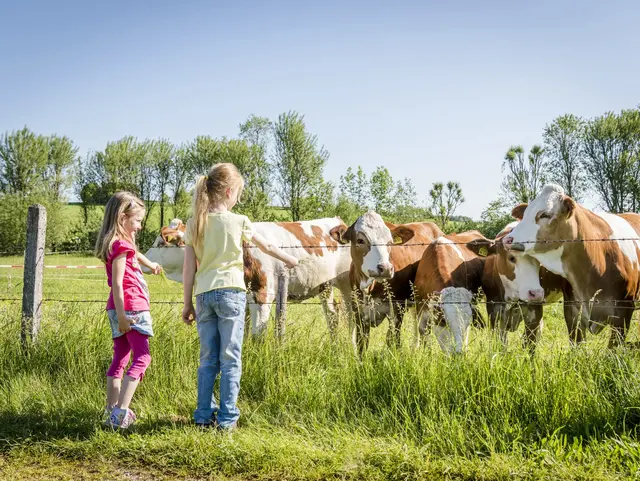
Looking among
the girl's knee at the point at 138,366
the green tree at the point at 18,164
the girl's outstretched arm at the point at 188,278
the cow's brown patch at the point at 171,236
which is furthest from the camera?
the green tree at the point at 18,164

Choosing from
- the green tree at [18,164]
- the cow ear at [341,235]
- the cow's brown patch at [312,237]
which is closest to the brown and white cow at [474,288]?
the cow ear at [341,235]

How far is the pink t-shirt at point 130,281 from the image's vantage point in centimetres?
416

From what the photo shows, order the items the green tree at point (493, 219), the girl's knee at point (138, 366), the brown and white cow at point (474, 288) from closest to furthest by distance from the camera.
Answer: the girl's knee at point (138, 366), the brown and white cow at point (474, 288), the green tree at point (493, 219)

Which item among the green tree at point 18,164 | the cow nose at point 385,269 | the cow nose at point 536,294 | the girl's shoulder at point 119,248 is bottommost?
the cow nose at point 536,294

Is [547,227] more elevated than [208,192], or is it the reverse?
[208,192]

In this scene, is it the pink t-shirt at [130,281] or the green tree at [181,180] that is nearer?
the pink t-shirt at [130,281]

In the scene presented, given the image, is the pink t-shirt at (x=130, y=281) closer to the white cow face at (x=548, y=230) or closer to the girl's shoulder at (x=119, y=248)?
the girl's shoulder at (x=119, y=248)

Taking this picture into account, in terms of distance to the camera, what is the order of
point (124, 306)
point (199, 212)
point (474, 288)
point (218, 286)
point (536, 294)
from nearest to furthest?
point (218, 286), point (199, 212), point (124, 306), point (536, 294), point (474, 288)

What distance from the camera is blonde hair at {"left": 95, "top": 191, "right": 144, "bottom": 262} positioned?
419cm

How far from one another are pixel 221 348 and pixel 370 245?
254cm

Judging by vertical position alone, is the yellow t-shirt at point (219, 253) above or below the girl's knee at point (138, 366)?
above

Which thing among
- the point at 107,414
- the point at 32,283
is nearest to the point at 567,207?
the point at 107,414

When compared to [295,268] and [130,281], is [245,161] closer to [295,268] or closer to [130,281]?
[295,268]

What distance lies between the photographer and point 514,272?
5609 millimetres
